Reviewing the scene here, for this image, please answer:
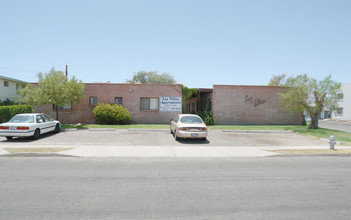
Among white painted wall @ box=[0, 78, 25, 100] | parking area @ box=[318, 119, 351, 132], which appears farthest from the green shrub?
parking area @ box=[318, 119, 351, 132]

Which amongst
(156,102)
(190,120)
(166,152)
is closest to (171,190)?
(166,152)

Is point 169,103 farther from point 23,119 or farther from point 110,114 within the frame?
point 23,119

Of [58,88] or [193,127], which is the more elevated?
[58,88]

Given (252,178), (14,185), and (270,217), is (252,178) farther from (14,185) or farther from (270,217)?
(14,185)

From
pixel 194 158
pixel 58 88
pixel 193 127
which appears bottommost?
pixel 194 158

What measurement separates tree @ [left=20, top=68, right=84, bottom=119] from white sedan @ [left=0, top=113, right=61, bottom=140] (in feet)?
12.1

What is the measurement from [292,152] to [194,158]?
4575 mm

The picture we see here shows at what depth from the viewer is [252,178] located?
5777 millimetres

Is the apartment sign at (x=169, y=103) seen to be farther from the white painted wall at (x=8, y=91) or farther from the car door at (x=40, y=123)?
the white painted wall at (x=8, y=91)

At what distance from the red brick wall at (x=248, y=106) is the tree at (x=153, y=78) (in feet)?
93.9

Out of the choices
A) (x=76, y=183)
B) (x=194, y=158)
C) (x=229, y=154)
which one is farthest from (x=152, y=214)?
(x=229, y=154)

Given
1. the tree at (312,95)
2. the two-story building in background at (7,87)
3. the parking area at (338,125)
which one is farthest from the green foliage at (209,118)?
the two-story building in background at (7,87)

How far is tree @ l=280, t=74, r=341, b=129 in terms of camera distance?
55.3ft

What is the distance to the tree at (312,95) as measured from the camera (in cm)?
1684
